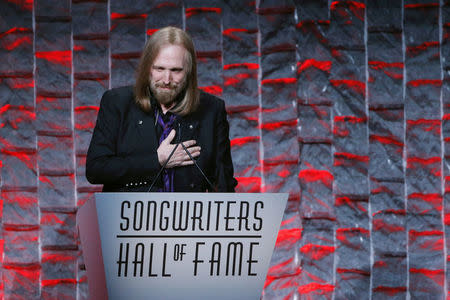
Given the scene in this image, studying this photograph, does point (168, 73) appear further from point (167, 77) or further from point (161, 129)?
point (161, 129)

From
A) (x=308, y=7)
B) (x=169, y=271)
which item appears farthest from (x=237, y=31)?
(x=169, y=271)

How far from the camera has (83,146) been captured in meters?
2.57

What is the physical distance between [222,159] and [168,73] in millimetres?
283

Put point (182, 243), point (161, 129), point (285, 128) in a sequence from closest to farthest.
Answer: point (182, 243) < point (161, 129) < point (285, 128)

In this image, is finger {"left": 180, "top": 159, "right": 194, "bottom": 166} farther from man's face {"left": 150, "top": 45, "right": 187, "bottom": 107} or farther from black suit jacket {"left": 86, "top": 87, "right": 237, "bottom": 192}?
man's face {"left": 150, "top": 45, "right": 187, "bottom": 107}

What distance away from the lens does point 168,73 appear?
63.0 inches

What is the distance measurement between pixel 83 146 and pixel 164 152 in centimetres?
113

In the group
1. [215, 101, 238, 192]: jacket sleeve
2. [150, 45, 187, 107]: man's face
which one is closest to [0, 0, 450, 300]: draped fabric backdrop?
[215, 101, 238, 192]: jacket sleeve

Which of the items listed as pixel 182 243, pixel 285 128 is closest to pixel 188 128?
pixel 182 243

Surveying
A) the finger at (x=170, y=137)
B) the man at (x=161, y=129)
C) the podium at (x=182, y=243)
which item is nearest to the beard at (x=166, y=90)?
the man at (x=161, y=129)

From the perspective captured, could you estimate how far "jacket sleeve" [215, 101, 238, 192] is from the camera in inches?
65.6

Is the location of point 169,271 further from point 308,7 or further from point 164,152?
point 308,7

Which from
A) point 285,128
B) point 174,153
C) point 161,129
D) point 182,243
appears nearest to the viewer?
point 182,243

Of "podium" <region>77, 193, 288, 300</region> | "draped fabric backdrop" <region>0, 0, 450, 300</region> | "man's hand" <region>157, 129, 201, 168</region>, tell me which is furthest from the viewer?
"draped fabric backdrop" <region>0, 0, 450, 300</region>
